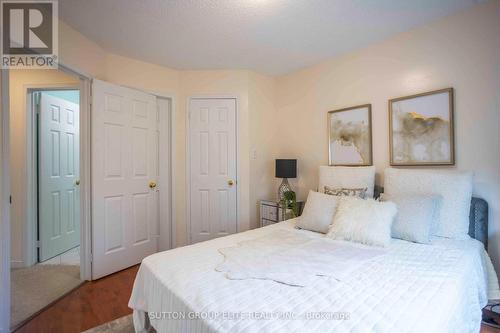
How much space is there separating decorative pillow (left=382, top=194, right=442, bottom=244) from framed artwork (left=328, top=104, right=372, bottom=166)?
2.57 feet

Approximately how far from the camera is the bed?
91 cm

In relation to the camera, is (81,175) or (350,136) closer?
(81,175)

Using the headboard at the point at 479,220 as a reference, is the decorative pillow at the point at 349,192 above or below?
above

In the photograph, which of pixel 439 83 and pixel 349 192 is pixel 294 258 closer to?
pixel 349 192

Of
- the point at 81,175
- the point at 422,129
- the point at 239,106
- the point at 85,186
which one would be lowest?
the point at 85,186

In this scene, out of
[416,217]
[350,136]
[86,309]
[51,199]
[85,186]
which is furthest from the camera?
[51,199]

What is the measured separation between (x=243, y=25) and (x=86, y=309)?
281cm

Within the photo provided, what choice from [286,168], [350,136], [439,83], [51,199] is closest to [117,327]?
[51,199]

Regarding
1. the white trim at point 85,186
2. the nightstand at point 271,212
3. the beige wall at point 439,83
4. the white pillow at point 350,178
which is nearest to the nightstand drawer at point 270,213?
the nightstand at point 271,212

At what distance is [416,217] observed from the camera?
5.93ft

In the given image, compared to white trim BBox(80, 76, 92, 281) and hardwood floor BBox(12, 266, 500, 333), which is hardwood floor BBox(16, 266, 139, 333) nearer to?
hardwood floor BBox(12, 266, 500, 333)

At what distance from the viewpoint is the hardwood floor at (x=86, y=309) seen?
1790 millimetres

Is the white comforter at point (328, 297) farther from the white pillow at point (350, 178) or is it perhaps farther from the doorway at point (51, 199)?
the doorway at point (51, 199)

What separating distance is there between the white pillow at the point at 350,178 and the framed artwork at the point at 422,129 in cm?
29
